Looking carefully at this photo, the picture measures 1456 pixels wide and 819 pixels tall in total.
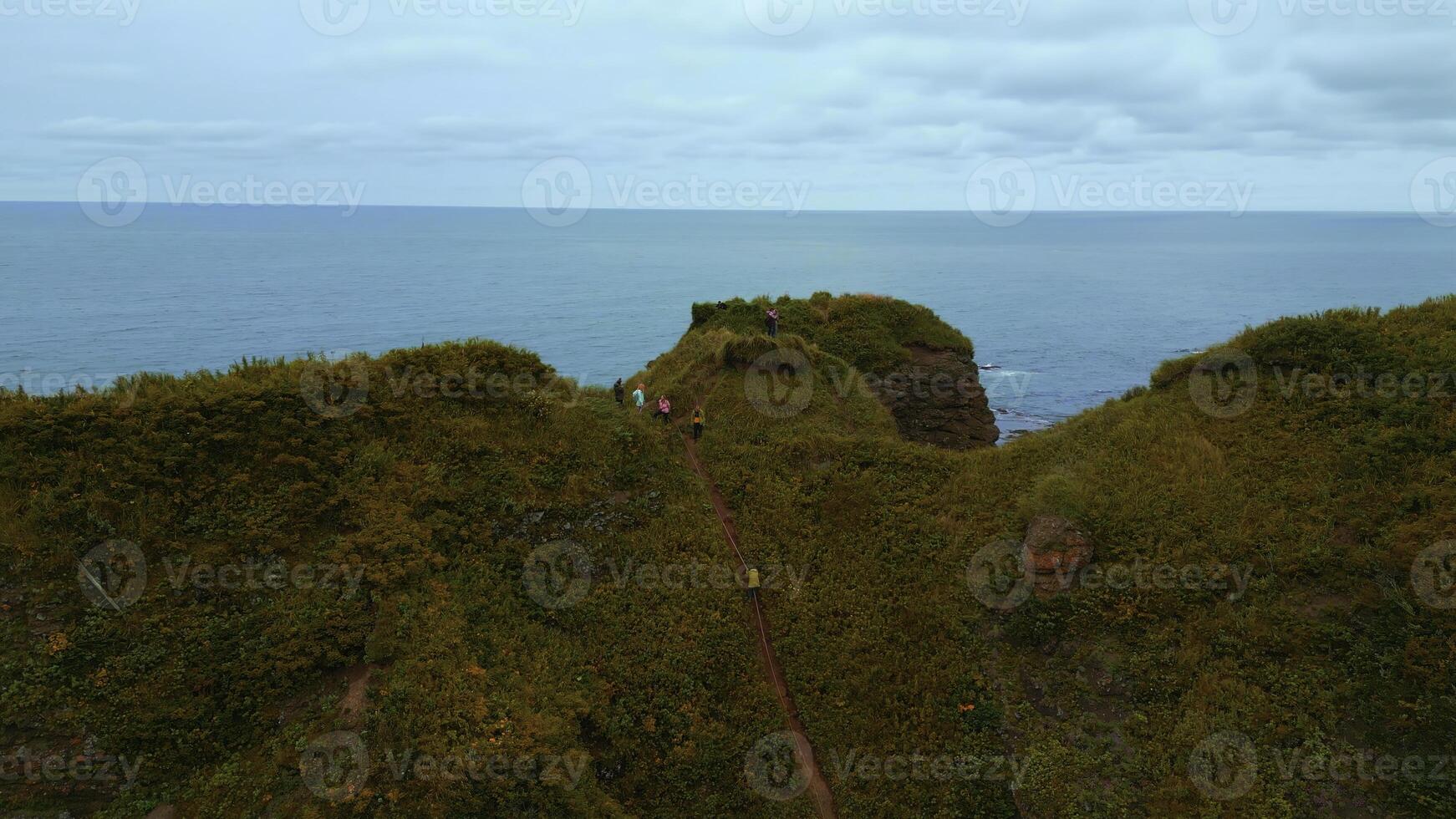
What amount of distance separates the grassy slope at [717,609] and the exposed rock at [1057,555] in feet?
2.03

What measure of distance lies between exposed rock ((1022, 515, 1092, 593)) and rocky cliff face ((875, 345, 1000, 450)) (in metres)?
21.8

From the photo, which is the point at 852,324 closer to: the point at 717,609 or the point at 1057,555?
the point at 1057,555

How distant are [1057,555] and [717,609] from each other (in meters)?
10.8

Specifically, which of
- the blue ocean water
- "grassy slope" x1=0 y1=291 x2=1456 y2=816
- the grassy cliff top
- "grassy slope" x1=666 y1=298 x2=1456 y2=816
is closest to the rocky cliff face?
the grassy cliff top

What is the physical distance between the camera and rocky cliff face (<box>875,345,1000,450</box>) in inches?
Result: 1847

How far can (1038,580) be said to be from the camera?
78.1ft

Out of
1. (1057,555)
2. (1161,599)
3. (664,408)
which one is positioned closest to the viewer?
(1161,599)

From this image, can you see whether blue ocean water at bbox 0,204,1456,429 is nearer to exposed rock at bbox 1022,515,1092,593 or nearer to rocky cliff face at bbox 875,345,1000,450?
rocky cliff face at bbox 875,345,1000,450

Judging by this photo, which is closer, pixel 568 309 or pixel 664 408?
pixel 664 408

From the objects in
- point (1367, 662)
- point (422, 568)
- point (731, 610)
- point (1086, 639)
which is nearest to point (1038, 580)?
point (1086, 639)

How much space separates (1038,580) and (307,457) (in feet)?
75.9

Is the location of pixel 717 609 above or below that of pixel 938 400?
below

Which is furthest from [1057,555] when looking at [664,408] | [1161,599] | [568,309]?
[568,309]

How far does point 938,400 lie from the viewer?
47.7 meters
